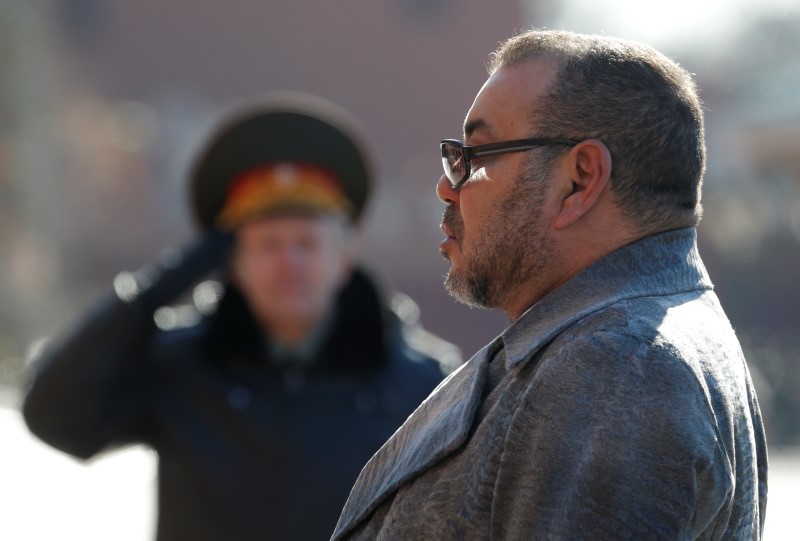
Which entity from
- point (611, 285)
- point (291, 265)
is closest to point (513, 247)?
point (611, 285)

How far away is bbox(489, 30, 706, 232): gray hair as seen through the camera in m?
1.60

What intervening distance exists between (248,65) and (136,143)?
2.88m

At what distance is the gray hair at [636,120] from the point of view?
160 cm

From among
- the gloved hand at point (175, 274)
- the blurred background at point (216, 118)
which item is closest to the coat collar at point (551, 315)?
the gloved hand at point (175, 274)

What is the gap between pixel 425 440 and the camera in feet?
5.32

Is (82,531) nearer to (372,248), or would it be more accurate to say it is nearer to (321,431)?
(321,431)

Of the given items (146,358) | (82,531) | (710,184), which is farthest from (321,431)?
(710,184)

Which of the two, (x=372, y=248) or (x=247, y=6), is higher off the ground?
(x=247, y=6)

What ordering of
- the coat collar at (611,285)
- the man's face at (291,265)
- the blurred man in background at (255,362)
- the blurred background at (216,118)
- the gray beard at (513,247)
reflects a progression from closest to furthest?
the coat collar at (611,285), the gray beard at (513,247), the blurred man in background at (255,362), the man's face at (291,265), the blurred background at (216,118)

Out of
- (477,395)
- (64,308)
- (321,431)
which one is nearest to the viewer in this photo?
(477,395)

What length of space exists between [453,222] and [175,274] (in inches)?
66.5

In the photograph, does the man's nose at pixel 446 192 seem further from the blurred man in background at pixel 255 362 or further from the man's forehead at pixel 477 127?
the blurred man in background at pixel 255 362

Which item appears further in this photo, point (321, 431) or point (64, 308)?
point (64, 308)

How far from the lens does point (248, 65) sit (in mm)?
23906
